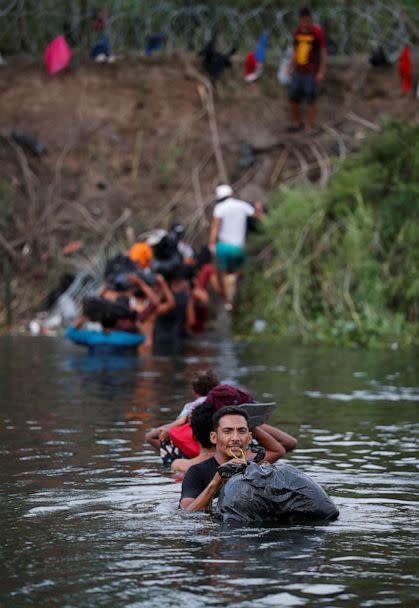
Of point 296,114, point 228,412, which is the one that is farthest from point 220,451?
point 296,114

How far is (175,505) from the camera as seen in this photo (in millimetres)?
10672

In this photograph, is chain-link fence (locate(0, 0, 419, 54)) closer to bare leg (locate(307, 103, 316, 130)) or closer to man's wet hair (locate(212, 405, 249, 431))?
bare leg (locate(307, 103, 316, 130))

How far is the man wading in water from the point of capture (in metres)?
10.1

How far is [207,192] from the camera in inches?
1446

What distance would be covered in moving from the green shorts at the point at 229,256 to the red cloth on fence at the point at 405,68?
23.4ft

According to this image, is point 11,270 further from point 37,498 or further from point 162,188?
point 37,498

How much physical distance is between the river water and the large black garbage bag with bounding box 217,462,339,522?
6.0 inches

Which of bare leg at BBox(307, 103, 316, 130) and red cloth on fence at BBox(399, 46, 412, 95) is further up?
red cloth on fence at BBox(399, 46, 412, 95)

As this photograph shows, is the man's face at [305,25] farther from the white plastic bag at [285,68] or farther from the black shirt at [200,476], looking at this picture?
the black shirt at [200,476]

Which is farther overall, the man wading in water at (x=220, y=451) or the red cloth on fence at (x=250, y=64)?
the red cloth on fence at (x=250, y=64)

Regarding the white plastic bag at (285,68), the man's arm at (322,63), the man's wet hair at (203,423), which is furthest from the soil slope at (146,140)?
the man's wet hair at (203,423)

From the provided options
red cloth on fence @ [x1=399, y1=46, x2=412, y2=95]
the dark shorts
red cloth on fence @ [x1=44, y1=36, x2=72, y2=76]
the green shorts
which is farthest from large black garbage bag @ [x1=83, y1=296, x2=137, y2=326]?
red cloth on fence @ [x1=44, y1=36, x2=72, y2=76]

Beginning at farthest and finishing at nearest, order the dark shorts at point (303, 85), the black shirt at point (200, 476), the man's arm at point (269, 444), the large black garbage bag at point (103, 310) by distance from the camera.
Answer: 1. the dark shorts at point (303, 85)
2. the large black garbage bag at point (103, 310)
3. the man's arm at point (269, 444)
4. the black shirt at point (200, 476)

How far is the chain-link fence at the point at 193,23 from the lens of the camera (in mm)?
37938
